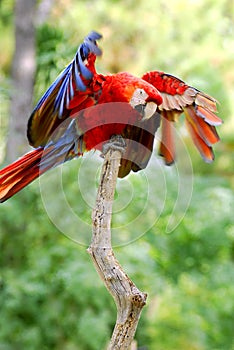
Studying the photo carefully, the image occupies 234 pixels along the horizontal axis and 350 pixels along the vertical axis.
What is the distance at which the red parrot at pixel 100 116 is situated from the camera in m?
0.91

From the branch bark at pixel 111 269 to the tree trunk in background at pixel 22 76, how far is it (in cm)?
129

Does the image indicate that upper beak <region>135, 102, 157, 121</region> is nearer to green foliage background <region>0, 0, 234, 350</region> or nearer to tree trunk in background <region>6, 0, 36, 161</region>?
green foliage background <region>0, 0, 234, 350</region>

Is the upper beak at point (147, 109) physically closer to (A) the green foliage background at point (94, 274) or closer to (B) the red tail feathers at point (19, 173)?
(B) the red tail feathers at point (19, 173)

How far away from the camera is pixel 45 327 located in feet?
7.33

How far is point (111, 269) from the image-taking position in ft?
2.99

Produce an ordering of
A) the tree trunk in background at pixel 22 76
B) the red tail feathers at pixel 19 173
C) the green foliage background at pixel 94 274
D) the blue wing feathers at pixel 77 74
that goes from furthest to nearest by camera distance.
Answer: the tree trunk in background at pixel 22 76
the green foliage background at pixel 94 274
the red tail feathers at pixel 19 173
the blue wing feathers at pixel 77 74

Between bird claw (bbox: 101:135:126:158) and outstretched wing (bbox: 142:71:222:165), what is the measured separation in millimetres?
81

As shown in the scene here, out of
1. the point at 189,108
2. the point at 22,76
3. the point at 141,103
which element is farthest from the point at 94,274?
the point at 141,103

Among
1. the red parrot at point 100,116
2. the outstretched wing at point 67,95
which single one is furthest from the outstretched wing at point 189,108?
the outstretched wing at point 67,95

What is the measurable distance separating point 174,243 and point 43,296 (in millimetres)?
493

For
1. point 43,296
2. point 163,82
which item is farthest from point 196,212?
point 163,82

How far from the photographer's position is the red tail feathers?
97cm

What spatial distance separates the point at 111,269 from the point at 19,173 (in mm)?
201

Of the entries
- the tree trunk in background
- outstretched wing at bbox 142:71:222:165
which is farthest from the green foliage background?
outstretched wing at bbox 142:71:222:165
